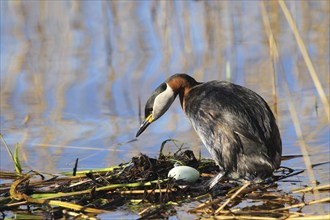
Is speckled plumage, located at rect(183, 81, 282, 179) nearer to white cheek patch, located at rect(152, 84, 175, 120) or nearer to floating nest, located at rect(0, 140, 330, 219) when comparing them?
floating nest, located at rect(0, 140, 330, 219)

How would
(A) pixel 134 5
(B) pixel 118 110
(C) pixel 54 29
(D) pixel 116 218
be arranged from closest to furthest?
(D) pixel 116 218 < (B) pixel 118 110 < (C) pixel 54 29 < (A) pixel 134 5

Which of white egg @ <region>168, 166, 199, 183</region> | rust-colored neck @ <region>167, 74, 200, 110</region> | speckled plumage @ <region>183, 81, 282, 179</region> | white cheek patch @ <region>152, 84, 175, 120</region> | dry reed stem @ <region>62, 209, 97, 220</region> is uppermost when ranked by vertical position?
rust-colored neck @ <region>167, 74, 200, 110</region>

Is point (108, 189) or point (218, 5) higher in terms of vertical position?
point (218, 5)

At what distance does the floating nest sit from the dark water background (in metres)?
0.22

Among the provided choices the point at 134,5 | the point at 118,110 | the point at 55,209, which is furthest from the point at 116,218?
the point at 134,5

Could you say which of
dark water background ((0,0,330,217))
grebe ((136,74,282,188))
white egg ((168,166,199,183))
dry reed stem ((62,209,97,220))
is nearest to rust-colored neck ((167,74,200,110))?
grebe ((136,74,282,188))

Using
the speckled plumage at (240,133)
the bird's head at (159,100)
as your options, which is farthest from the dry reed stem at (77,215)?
the bird's head at (159,100)

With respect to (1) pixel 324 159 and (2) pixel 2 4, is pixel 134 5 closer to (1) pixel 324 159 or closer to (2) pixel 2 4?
(2) pixel 2 4

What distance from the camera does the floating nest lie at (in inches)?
215

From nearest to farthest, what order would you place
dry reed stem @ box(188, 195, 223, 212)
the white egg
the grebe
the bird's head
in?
dry reed stem @ box(188, 195, 223, 212), the white egg, the grebe, the bird's head

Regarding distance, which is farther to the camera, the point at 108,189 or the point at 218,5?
the point at 218,5

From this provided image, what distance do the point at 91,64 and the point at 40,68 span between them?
568mm

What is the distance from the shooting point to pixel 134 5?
41.5ft

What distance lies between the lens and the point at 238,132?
6316 mm
